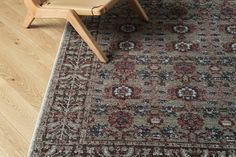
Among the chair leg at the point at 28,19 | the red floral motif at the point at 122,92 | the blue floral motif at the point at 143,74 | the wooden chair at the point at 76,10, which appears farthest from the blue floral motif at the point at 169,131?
the chair leg at the point at 28,19

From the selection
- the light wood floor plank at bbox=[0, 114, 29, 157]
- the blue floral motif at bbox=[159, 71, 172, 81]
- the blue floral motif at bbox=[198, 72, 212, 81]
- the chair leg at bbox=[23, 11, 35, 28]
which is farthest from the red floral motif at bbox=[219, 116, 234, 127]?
the chair leg at bbox=[23, 11, 35, 28]

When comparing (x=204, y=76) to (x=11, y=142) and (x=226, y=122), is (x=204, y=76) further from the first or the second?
(x=11, y=142)

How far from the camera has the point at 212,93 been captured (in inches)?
74.5

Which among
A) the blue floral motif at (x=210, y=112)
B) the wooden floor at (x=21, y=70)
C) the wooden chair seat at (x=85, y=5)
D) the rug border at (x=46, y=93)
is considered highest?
the wooden chair seat at (x=85, y=5)

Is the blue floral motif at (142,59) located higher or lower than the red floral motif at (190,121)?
higher

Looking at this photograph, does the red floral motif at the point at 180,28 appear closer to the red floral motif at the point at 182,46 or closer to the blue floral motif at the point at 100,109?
the red floral motif at the point at 182,46

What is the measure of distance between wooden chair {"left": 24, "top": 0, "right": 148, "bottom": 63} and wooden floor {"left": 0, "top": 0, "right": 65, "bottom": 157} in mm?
233

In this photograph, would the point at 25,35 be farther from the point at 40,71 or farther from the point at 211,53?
the point at 211,53

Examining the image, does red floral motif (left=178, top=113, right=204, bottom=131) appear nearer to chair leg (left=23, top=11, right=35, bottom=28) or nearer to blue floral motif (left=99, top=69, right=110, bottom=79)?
blue floral motif (left=99, top=69, right=110, bottom=79)

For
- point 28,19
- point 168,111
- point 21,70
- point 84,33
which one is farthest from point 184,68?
point 28,19

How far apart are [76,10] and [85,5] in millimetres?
67

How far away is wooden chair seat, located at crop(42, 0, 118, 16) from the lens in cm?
196

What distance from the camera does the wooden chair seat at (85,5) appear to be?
1964 millimetres

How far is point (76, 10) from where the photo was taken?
2.01 metres
